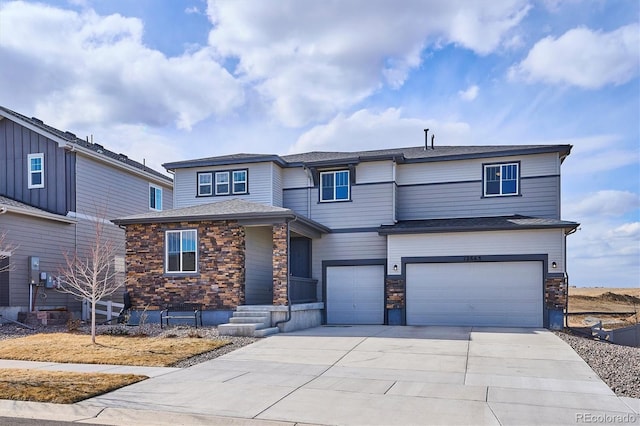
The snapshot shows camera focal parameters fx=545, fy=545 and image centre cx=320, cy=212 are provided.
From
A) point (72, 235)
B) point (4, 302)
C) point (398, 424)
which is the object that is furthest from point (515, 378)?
point (72, 235)

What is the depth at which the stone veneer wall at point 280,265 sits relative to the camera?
16672mm

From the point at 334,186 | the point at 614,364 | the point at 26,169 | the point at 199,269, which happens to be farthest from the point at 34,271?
the point at 614,364

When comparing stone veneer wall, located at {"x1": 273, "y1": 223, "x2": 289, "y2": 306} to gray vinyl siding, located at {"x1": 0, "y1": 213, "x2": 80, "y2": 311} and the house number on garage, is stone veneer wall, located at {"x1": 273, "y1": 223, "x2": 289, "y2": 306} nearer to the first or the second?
the house number on garage

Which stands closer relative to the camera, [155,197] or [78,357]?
[78,357]

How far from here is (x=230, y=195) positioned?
21875 millimetres

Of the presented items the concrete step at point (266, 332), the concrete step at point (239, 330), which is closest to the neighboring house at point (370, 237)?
the concrete step at point (266, 332)

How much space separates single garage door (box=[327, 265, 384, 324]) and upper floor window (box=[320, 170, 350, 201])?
276 cm

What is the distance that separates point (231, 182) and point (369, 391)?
14.6m

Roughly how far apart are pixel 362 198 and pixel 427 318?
510 cm

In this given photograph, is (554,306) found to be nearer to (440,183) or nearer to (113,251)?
(440,183)

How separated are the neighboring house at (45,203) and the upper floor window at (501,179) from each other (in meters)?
15.7

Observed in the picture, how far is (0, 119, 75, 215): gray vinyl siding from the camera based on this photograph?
2161 cm

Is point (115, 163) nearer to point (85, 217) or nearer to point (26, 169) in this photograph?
point (85, 217)

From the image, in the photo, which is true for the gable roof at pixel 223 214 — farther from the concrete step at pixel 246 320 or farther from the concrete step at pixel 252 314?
the concrete step at pixel 246 320
